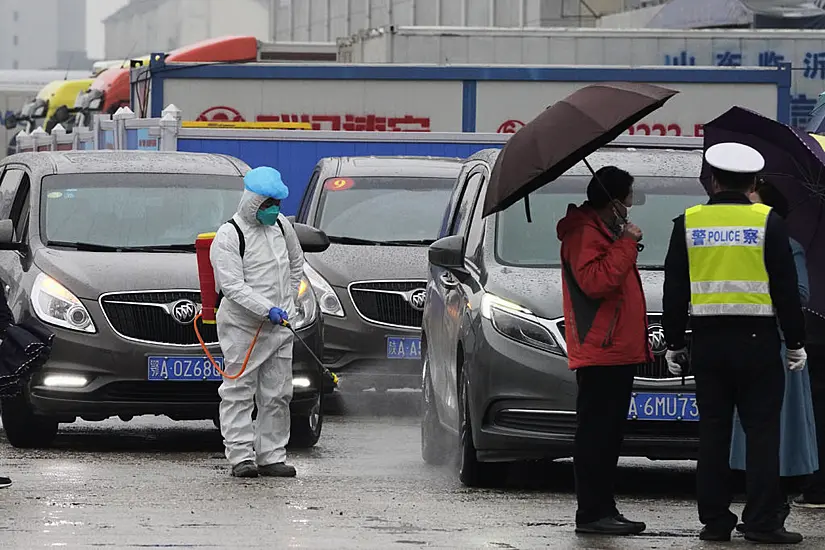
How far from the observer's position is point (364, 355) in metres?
14.3

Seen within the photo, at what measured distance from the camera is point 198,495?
9664 millimetres

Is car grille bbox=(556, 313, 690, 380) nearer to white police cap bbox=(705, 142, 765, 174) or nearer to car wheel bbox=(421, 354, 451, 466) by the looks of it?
white police cap bbox=(705, 142, 765, 174)

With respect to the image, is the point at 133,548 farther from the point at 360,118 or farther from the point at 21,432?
the point at 360,118

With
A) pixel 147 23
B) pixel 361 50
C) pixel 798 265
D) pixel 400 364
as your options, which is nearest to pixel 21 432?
pixel 400 364

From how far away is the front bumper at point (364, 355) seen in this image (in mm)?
14328

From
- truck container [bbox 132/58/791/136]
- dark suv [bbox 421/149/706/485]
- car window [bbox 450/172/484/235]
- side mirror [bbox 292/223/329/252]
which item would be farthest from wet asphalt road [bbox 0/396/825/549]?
truck container [bbox 132/58/791/136]

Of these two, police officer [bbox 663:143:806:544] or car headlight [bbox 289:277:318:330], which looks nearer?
police officer [bbox 663:143:806:544]

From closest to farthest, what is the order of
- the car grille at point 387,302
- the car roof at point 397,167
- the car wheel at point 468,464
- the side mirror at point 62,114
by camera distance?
the car wheel at point 468,464 < the car grille at point 387,302 < the car roof at point 397,167 < the side mirror at point 62,114

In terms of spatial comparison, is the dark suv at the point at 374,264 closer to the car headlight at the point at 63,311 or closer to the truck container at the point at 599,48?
the car headlight at the point at 63,311

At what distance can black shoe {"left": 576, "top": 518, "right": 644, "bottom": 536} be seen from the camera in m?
8.48

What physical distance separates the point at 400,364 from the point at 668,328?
6096 mm

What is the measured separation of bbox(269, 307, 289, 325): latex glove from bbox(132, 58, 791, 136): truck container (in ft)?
44.0

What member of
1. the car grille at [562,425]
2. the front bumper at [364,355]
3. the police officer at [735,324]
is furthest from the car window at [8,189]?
the police officer at [735,324]

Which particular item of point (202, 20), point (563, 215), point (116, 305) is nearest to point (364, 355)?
point (116, 305)
